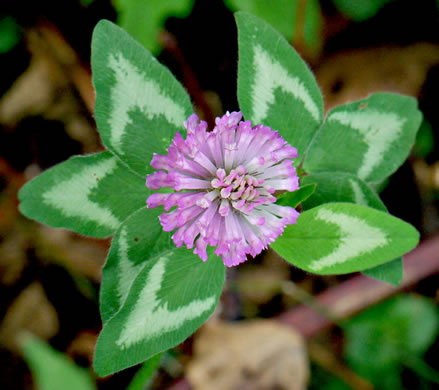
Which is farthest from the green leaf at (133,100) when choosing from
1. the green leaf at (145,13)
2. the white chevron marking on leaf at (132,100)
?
the green leaf at (145,13)

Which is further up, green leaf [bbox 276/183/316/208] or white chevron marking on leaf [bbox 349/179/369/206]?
green leaf [bbox 276/183/316/208]

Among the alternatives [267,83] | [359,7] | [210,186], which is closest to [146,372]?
[210,186]

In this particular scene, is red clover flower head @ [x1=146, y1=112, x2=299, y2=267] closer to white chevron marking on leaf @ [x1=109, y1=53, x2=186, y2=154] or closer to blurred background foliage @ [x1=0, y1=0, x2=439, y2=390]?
white chevron marking on leaf @ [x1=109, y1=53, x2=186, y2=154]

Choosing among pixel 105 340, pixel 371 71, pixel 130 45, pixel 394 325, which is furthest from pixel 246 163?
pixel 371 71

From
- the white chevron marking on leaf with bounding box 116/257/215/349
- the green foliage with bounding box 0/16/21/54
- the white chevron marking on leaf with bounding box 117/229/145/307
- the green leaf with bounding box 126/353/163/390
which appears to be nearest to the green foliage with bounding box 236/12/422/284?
the white chevron marking on leaf with bounding box 116/257/215/349

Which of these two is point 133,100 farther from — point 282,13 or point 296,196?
point 282,13
